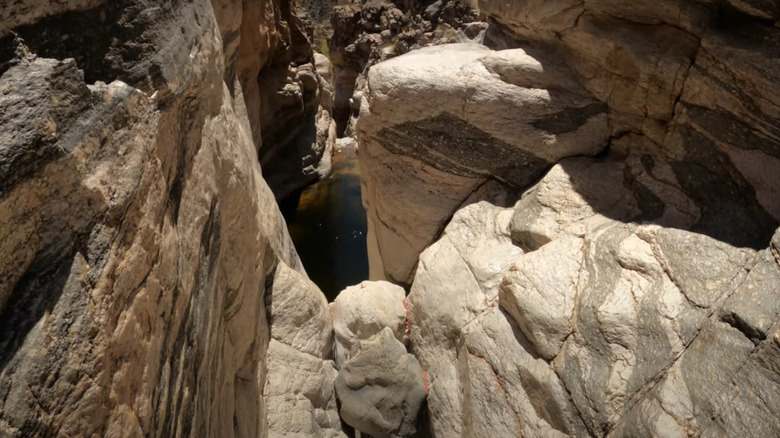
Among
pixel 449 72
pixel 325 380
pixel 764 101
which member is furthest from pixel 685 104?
pixel 325 380

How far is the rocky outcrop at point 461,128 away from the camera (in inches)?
182

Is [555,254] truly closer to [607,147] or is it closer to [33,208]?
[607,147]

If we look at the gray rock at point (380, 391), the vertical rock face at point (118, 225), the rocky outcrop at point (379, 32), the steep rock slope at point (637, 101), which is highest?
the vertical rock face at point (118, 225)

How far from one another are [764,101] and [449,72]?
8.43 feet

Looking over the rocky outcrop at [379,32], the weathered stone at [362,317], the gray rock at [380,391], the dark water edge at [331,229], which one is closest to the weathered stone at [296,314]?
the weathered stone at [362,317]

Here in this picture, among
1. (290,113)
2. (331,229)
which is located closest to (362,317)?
(331,229)

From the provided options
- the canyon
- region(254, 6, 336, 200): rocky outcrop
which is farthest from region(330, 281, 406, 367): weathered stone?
region(254, 6, 336, 200): rocky outcrop

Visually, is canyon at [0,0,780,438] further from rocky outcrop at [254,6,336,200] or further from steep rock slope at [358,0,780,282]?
rocky outcrop at [254,6,336,200]

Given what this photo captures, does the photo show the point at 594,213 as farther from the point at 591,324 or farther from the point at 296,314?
the point at 296,314

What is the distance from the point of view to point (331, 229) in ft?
39.8

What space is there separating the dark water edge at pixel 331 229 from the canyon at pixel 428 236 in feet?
14.7

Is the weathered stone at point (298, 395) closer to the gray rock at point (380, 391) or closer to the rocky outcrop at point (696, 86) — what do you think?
the gray rock at point (380, 391)

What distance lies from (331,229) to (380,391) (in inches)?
314

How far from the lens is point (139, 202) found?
1979 millimetres
